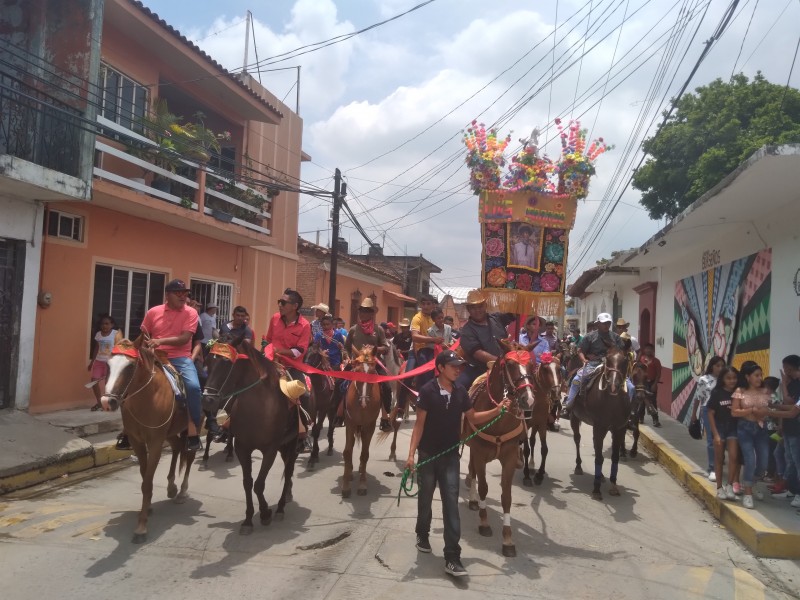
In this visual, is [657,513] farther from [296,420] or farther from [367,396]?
[296,420]

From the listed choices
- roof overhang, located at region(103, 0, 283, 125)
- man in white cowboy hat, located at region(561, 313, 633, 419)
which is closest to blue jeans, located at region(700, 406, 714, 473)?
man in white cowboy hat, located at region(561, 313, 633, 419)

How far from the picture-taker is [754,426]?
22.2 feet

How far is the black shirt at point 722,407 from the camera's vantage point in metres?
6.94

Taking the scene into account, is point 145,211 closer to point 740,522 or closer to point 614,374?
point 614,374

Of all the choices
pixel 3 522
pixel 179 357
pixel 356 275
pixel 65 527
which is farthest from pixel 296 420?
pixel 356 275

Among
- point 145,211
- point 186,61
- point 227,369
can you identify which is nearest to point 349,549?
point 227,369

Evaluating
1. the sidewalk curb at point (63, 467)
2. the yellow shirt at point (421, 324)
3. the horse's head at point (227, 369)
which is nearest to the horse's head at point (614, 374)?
the yellow shirt at point (421, 324)

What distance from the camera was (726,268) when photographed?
11062mm

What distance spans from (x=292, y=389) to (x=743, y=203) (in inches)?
265

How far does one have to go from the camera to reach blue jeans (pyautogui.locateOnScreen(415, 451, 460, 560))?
4.85m

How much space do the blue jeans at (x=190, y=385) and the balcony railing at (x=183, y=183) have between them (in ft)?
15.3

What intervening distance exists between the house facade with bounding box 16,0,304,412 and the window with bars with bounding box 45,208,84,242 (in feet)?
0.07

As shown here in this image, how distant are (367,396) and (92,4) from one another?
8.17 m

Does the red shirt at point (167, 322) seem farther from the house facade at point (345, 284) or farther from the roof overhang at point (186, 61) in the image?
the house facade at point (345, 284)
